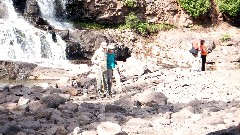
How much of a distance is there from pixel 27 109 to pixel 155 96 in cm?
349

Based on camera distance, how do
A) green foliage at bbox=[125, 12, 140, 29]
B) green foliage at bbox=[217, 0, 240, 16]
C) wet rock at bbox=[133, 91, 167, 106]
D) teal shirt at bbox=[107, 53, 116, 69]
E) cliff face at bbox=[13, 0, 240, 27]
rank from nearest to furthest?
wet rock at bbox=[133, 91, 167, 106] < teal shirt at bbox=[107, 53, 116, 69] < green foliage at bbox=[125, 12, 140, 29] < green foliage at bbox=[217, 0, 240, 16] < cliff face at bbox=[13, 0, 240, 27]

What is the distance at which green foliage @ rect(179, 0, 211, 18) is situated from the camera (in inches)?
1340

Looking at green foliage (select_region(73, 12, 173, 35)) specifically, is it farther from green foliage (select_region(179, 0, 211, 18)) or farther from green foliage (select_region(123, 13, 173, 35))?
green foliage (select_region(179, 0, 211, 18))

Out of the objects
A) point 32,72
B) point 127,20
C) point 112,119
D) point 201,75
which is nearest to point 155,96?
point 112,119

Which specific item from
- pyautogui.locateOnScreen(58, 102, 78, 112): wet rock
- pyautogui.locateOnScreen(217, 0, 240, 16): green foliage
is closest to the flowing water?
pyautogui.locateOnScreen(217, 0, 240, 16): green foliage

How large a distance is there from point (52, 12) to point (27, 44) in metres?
7.38

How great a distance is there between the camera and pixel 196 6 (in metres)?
34.1

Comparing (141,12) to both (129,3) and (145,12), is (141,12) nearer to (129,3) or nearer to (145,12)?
(145,12)

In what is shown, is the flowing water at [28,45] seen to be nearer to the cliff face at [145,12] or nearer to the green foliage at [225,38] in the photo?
the cliff face at [145,12]

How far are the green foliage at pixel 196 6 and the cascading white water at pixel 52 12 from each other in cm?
936

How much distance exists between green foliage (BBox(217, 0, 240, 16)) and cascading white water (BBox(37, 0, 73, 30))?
1204cm

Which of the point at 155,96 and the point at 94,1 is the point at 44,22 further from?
the point at 155,96

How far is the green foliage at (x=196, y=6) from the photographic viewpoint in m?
34.0

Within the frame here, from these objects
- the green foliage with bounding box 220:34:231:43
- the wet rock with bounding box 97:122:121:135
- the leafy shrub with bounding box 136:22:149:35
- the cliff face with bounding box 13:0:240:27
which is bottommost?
the green foliage with bounding box 220:34:231:43
